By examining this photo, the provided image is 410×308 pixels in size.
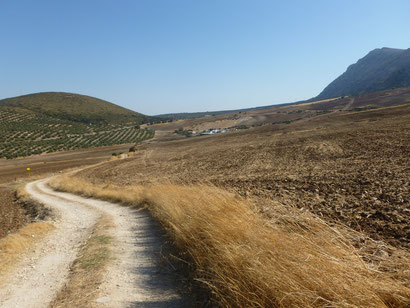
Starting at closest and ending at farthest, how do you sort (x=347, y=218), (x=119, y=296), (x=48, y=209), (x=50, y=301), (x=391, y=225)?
(x=119, y=296), (x=50, y=301), (x=391, y=225), (x=347, y=218), (x=48, y=209)

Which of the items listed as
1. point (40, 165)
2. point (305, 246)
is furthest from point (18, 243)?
point (40, 165)

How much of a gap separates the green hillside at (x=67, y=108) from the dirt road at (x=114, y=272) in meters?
151

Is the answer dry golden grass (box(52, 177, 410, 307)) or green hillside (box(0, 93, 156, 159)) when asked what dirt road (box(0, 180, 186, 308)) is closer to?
dry golden grass (box(52, 177, 410, 307))

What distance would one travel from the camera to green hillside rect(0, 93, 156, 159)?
301ft

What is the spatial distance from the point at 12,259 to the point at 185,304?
6845 mm

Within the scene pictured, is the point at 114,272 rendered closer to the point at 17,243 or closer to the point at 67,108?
the point at 17,243

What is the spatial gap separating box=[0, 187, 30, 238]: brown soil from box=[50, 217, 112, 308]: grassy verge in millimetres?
7809

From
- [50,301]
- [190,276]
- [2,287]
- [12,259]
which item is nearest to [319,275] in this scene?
[190,276]

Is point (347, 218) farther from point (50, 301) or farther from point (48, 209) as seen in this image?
point (48, 209)

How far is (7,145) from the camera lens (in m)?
86.6

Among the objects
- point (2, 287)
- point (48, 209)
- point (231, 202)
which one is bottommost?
point (48, 209)

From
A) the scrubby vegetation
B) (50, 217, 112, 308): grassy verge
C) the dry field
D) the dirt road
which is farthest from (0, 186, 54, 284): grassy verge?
the scrubby vegetation

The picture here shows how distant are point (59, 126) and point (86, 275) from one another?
13931 cm

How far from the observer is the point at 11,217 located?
16.6m
